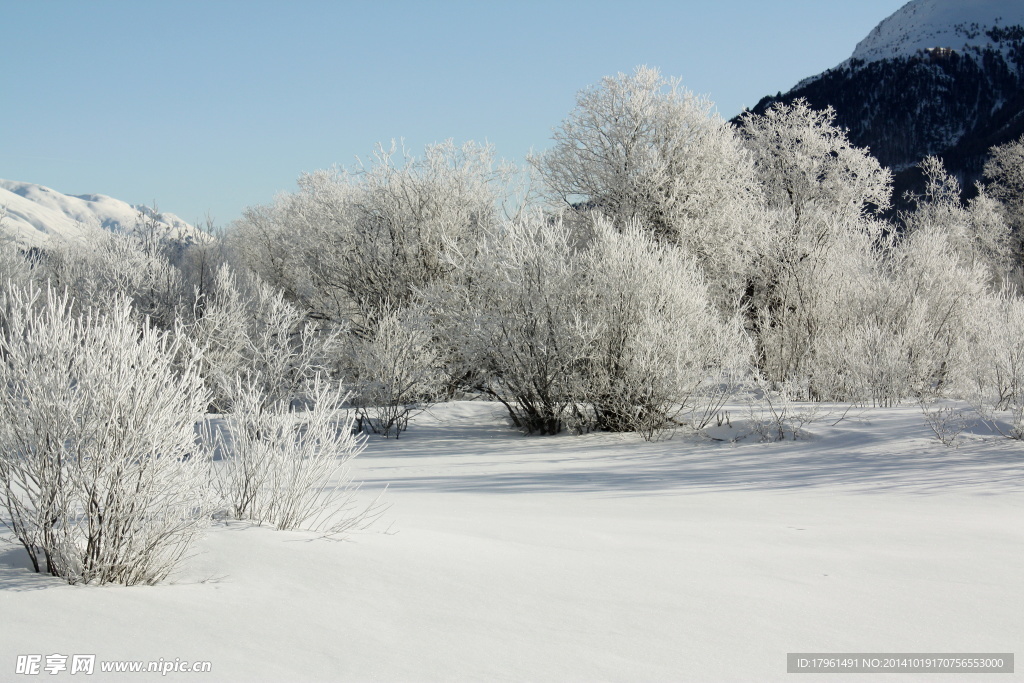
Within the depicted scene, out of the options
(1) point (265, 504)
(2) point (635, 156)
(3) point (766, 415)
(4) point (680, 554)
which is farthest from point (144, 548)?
(2) point (635, 156)

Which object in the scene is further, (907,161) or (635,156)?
(907,161)

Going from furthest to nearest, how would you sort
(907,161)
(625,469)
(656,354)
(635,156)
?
(907,161), (635,156), (656,354), (625,469)

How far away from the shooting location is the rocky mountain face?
293 ft

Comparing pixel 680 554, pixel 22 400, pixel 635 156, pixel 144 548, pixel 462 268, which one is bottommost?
pixel 680 554

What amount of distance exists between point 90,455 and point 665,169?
53.7 feet

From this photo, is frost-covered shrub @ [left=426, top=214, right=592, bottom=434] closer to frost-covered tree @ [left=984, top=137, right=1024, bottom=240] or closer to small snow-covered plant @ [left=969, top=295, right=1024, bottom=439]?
small snow-covered plant @ [left=969, top=295, right=1024, bottom=439]

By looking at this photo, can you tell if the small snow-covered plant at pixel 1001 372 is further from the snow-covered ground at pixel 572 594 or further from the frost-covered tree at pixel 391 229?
the frost-covered tree at pixel 391 229

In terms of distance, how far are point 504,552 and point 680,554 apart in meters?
1.05

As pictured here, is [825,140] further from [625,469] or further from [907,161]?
[907,161]

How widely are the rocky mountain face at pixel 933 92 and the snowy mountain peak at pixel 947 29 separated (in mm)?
159

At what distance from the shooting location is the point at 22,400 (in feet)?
11.5

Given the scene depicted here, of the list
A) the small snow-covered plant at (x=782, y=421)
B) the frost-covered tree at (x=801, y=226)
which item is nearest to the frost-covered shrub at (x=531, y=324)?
the small snow-covered plant at (x=782, y=421)

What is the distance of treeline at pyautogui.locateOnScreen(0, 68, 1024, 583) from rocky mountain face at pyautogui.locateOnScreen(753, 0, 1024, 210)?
71.0 meters

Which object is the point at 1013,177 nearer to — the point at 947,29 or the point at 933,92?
the point at 933,92
